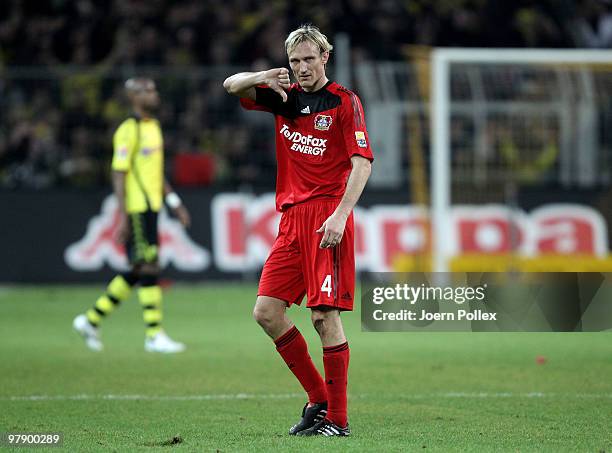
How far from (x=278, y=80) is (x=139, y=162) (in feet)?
16.2

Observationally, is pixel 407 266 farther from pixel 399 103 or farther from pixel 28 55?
pixel 28 55

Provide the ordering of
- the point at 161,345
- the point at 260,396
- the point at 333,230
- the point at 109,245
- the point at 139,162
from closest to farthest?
the point at 333,230, the point at 260,396, the point at 161,345, the point at 139,162, the point at 109,245

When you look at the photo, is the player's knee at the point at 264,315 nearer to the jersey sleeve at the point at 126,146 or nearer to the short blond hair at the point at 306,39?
the short blond hair at the point at 306,39

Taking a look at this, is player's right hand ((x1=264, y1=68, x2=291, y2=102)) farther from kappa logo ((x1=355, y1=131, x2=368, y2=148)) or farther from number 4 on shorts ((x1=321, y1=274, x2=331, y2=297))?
number 4 on shorts ((x1=321, y1=274, x2=331, y2=297))

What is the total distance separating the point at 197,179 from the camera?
56.7 ft

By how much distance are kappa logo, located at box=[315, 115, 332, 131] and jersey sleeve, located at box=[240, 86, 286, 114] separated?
19cm

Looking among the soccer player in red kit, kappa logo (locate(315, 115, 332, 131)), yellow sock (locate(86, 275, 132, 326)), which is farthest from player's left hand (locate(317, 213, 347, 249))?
yellow sock (locate(86, 275, 132, 326))

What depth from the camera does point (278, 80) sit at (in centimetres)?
604

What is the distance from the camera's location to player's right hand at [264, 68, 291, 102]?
6008 mm

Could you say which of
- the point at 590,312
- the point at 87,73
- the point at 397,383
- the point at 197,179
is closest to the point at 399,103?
the point at 197,179

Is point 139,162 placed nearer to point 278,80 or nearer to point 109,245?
point 278,80

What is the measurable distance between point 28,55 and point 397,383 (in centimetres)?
1326

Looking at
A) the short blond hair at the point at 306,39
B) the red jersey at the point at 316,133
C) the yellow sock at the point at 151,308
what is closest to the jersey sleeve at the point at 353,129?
the red jersey at the point at 316,133

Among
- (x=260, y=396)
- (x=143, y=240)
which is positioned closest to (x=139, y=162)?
(x=143, y=240)
